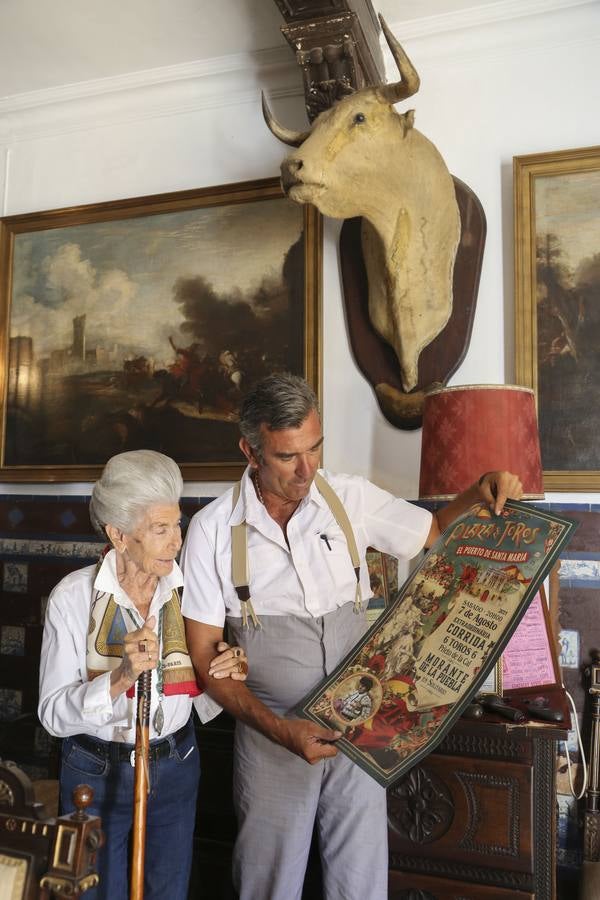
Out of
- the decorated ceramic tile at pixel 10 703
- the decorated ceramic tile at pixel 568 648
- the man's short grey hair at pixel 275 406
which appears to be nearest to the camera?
the man's short grey hair at pixel 275 406

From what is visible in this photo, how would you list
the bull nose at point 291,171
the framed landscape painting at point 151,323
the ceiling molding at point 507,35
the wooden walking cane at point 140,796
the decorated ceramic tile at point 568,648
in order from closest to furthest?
the wooden walking cane at point 140,796, the bull nose at point 291,171, the decorated ceramic tile at point 568,648, the ceiling molding at point 507,35, the framed landscape painting at point 151,323

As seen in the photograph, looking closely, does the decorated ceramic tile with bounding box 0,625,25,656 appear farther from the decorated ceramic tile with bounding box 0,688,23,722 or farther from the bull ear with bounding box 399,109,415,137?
the bull ear with bounding box 399,109,415,137

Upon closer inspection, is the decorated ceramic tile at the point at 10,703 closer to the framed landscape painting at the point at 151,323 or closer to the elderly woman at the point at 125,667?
the framed landscape painting at the point at 151,323

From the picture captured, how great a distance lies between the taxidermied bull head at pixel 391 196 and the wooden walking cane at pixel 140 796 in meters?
1.82

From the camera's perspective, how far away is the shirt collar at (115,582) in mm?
1899

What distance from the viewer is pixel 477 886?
226 cm

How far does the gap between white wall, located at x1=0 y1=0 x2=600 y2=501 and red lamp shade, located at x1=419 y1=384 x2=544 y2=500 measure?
62 cm

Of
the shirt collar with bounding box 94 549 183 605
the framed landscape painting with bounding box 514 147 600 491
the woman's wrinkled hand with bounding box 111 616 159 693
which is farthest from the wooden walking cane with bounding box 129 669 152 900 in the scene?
the framed landscape painting with bounding box 514 147 600 491

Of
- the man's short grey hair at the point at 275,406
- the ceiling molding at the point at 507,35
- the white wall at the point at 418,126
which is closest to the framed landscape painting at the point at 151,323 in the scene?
the white wall at the point at 418,126

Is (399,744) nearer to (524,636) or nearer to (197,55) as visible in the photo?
(524,636)

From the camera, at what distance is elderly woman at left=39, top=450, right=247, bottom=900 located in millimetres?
1838

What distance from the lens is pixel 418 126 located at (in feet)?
10.8

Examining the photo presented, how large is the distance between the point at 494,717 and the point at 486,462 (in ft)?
2.64

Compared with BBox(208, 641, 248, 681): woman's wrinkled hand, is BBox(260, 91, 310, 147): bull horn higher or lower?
higher
